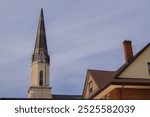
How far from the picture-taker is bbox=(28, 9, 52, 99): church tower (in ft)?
286

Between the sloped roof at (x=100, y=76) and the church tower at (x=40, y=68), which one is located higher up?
the church tower at (x=40, y=68)

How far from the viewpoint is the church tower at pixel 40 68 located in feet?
286

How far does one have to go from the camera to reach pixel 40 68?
9250 centimetres

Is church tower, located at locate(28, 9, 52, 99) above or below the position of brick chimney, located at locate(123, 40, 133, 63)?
above

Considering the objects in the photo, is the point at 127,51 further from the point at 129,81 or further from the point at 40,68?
the point at 40,68

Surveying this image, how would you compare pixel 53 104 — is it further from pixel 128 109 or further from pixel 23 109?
pixel 128 109

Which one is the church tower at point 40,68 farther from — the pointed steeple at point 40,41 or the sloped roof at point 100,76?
the sloped roof at point 100,76

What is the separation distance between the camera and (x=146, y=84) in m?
23.6

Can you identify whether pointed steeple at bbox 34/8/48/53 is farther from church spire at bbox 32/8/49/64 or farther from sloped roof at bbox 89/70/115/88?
sloped roof at bbox 89/70/115/88

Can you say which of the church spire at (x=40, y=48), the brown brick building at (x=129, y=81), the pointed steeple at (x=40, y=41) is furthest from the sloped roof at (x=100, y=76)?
the pointed steeple at (x=40, y=41)

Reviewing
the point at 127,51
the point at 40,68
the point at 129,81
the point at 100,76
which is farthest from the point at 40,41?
the point at 129,81

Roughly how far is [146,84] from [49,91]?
6577 cm

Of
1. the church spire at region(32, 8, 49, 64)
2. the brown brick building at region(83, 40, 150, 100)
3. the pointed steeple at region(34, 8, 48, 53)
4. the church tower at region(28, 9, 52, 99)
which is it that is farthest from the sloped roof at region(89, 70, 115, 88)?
the pointed steeple at region(34, 8, 48, 53)

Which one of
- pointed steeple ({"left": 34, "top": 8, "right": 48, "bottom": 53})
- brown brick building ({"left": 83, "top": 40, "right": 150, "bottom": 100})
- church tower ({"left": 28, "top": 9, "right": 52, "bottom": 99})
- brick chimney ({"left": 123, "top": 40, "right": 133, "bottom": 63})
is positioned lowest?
brown brick building ({"left": 83, "top": 40, "right": 150, "bottom": 100})
